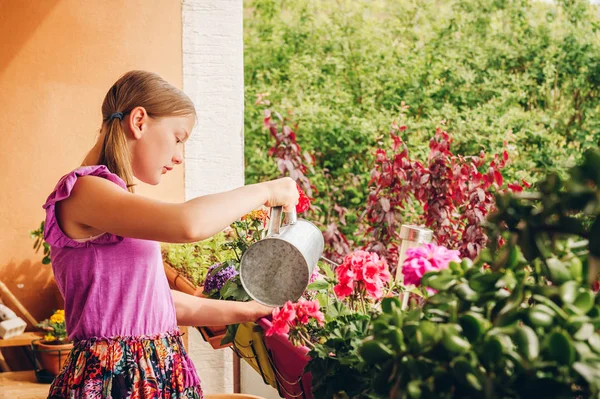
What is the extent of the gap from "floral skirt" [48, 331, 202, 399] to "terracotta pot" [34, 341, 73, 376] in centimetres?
159

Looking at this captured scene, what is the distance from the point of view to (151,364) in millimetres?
1355

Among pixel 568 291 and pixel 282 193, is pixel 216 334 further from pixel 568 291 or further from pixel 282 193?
pixel 568 291

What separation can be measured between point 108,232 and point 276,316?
339 millimetres

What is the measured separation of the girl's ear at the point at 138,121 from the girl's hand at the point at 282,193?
12.6 inches

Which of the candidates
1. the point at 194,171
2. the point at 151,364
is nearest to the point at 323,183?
the point at 194,171

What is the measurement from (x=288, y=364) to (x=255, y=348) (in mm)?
245

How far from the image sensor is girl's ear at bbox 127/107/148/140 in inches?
54.7

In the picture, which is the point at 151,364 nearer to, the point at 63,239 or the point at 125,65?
the point at 63,239

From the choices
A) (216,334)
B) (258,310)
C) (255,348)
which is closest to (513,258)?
(258,310)

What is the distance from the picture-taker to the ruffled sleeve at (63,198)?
1264 millimetres

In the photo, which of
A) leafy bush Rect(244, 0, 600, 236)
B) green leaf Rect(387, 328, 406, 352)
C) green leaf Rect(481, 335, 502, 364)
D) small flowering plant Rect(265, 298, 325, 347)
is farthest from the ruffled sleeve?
leafy bush Rect(244, 0, 600, 236)

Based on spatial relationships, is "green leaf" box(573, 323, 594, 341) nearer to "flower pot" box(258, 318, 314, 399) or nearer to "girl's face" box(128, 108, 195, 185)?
"flower pot" box(258, 318, 314, 399)

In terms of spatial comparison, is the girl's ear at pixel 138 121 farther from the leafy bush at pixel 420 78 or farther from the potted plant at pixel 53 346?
the leafy bush at pixel 420 78

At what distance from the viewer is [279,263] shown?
1.25m
